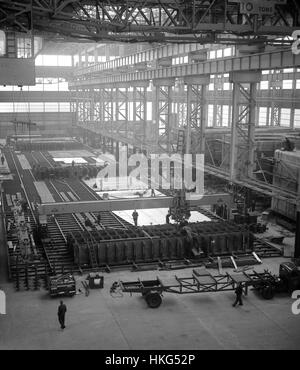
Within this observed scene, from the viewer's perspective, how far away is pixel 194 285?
17172mm

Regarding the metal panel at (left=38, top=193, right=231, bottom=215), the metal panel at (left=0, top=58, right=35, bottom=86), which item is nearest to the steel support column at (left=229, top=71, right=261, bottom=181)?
the metal panel at (left=38, top=193, right=231, bottom=215)

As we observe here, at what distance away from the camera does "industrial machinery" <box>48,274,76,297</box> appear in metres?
17.3

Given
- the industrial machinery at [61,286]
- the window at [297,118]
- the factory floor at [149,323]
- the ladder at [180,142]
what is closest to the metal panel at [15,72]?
the industrial machinery at [61,286]

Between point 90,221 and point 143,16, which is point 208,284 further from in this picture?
point 90,221

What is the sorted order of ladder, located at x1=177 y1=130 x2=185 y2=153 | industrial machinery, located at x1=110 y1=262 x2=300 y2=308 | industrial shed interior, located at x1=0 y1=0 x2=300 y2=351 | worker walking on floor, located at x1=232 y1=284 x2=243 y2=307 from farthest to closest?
ladder, located at x1=177 y1=130 x2=185 y2=153
industrial machinery, located at x1=110 y1=262 x2=300 y2=308
worker walking on floor, located at x1=232 y1=284 x2=243 y2=307
industrial shed interior, located at x1=0 y1=0 x2=300 y2=351

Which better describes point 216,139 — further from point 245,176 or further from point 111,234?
point 111,234

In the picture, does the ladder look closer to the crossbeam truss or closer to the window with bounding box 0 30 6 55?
the crossbeam truss

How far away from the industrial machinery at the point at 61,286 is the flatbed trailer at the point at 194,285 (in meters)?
1.34

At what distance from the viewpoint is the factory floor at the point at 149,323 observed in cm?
1412

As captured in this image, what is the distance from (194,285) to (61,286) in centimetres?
429

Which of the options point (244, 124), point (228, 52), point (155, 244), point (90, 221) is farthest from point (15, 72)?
point (228, 52)

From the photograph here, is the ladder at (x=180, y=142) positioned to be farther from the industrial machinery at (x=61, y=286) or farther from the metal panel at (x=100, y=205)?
the industrial machinery at (x=61, y=286)

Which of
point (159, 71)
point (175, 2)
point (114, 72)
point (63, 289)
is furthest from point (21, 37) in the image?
point (114, 72)

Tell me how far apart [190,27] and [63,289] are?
397 inches
